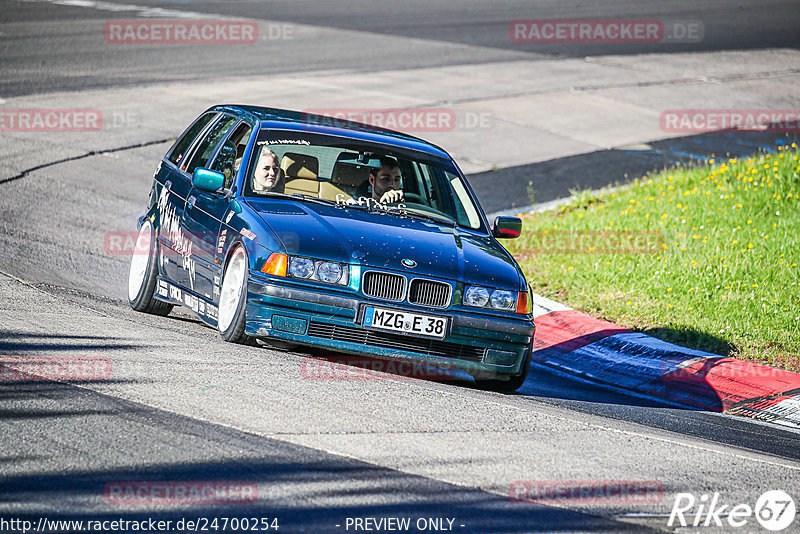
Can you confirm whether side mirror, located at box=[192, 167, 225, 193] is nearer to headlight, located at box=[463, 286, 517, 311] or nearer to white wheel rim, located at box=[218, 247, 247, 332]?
white wheel rim, located at box=[218, 247, 247, 332]

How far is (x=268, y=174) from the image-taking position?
8.12 meters

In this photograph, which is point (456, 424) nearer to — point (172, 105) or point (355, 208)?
point (355, 208)

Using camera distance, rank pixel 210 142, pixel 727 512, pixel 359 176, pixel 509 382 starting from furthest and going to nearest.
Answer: pixel 210 142 → pixel 359 176 → pixel 509 382 → pixel 727 512

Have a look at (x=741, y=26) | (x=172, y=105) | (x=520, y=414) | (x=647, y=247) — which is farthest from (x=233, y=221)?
(x=741, y=26)

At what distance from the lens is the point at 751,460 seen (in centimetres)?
619

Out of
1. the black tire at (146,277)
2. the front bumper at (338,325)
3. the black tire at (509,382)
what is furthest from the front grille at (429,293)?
the black tire at (146,277)

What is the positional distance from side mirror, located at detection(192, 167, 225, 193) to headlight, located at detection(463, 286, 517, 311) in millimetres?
2012

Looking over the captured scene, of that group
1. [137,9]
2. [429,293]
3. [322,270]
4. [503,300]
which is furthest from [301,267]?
[137,9]

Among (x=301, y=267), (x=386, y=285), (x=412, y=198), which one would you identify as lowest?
(x=386, y=285)

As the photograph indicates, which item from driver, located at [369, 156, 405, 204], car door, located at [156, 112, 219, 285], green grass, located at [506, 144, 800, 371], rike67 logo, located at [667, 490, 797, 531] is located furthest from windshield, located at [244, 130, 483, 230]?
rike67 logo, located at [667, 490, 797, 531]

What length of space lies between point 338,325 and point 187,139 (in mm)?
3186

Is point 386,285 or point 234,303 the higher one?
point 386,285

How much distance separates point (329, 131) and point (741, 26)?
1090 inches

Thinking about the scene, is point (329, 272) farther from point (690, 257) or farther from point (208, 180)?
point (690, 257)
